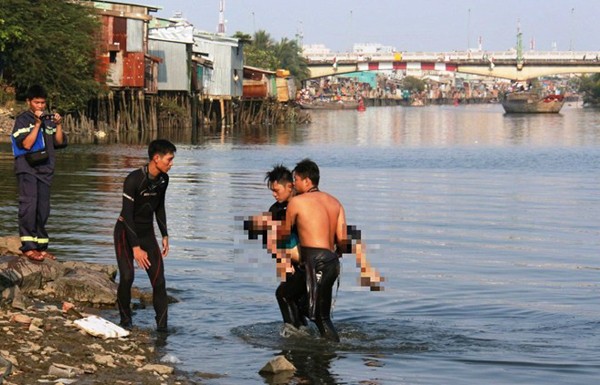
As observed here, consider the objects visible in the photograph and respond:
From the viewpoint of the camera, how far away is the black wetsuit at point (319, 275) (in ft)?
34.3

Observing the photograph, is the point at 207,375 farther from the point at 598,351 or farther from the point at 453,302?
the point at 453,302

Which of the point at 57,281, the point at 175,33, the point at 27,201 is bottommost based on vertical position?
the point at 57,281

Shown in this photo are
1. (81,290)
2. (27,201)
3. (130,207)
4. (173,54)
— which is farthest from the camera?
(173,54)

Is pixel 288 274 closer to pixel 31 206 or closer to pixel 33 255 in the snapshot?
pixel 31 206

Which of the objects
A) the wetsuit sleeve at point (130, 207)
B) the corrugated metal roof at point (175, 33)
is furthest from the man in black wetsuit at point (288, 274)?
the corrugated metal roof at point (175, 33)

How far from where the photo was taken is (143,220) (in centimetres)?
1094

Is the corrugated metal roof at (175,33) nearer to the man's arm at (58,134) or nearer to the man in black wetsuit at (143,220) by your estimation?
the man's arm at (58,134)

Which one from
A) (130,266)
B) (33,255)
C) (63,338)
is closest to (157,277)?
(130,266)

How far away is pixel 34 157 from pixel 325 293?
3282 mm

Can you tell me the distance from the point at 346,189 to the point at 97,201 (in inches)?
318

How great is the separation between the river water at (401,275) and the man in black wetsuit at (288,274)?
0.28 metres

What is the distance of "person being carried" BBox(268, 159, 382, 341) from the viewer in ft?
33.9

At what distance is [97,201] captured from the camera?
24.5m

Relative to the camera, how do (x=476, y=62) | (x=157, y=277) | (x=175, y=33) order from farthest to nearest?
(x=476, y=62)
(x=175, y=33)
(x=157, y=277)
